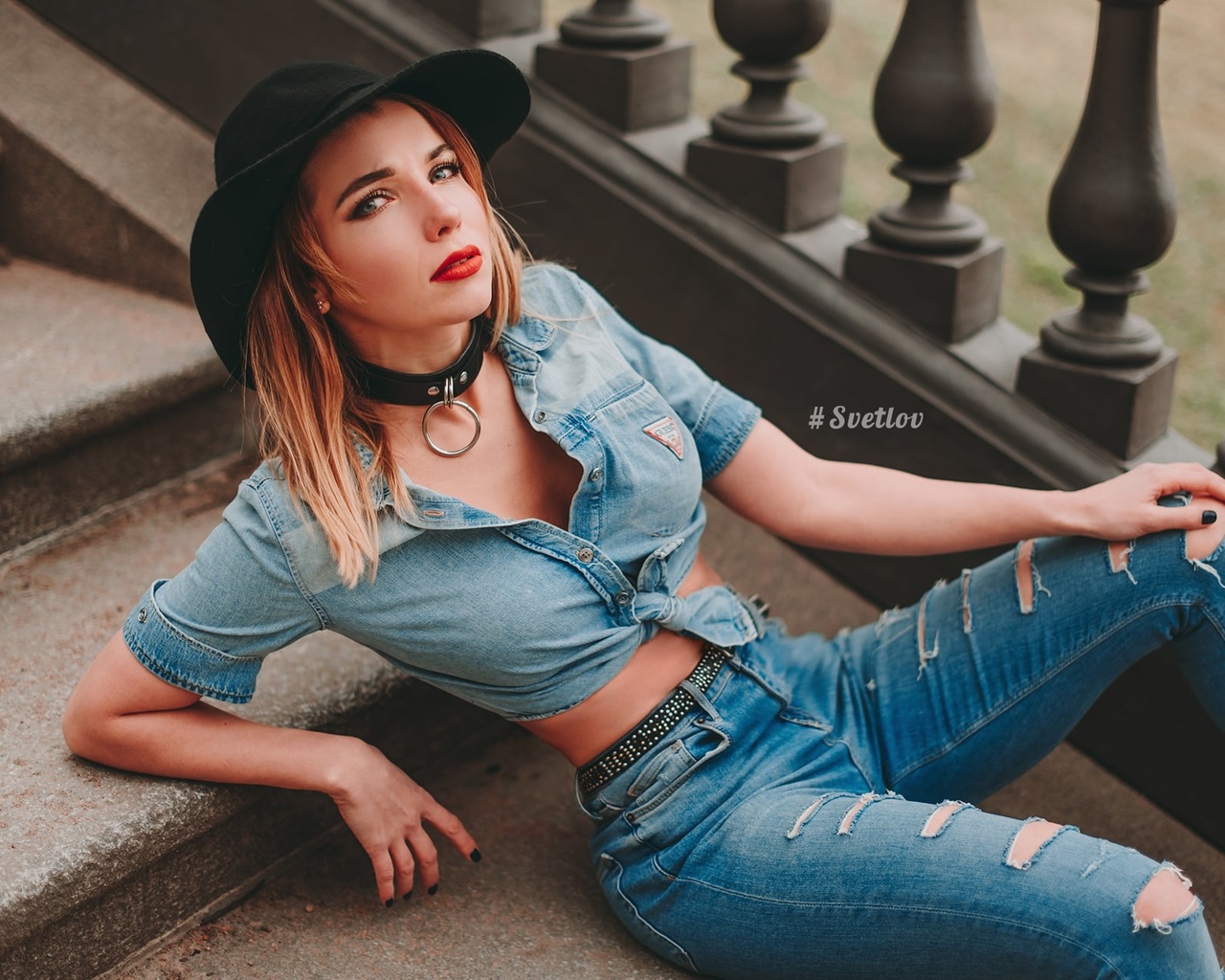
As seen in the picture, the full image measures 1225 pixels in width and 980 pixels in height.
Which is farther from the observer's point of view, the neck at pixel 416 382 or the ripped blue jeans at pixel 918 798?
the neck at pixel 416 382

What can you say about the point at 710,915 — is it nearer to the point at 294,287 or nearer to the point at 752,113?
the point at 294,287

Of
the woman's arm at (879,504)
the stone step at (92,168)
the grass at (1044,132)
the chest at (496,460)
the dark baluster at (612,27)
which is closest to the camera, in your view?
A: the chest at (496,460)

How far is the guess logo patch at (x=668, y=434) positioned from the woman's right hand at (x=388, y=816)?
561 mm

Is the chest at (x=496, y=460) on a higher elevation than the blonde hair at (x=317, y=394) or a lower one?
lower

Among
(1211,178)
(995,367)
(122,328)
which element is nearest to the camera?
(995,367)

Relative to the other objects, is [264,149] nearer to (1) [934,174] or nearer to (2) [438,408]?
(2) [438,408]

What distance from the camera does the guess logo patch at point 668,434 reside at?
1.85 metres

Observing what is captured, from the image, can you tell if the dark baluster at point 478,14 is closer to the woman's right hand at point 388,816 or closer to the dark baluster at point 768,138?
the dark baluster at point 768,138

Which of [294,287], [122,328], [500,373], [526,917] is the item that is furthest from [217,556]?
[122,328]

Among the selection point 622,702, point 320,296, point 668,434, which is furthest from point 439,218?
point 622,702

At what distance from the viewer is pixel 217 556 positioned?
163 cm

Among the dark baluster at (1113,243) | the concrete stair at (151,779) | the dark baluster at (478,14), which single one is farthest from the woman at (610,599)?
the dark baluster at (478,14)

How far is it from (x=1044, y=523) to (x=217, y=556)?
111 centimetres

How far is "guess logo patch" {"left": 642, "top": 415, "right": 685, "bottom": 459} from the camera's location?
1.85 m
